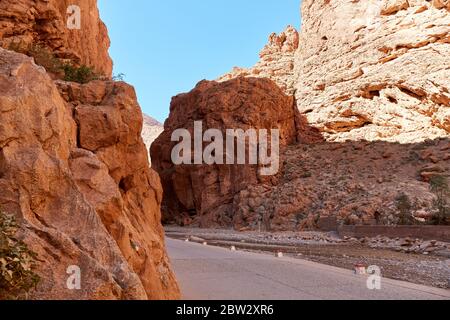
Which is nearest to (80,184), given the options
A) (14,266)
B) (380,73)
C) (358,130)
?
(14,266)

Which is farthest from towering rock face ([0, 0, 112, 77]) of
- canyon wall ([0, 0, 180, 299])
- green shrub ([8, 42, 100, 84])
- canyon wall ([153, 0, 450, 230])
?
canyon wall ([153, 0, 450, 230])

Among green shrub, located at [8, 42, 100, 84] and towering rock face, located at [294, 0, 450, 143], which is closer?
green shrub, located at [8, 42, 100, 84]

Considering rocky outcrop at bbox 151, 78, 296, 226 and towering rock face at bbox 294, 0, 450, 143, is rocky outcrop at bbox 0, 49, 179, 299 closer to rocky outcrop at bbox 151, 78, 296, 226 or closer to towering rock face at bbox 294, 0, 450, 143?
rocky outcrop at bbox 151, 78, 296, 226

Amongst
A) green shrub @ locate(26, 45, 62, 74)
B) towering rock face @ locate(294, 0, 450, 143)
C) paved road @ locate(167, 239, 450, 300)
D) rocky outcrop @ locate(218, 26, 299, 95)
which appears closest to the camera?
paved road @ locate(167, 239, 450, 300)

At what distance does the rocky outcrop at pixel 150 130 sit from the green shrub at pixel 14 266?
111m

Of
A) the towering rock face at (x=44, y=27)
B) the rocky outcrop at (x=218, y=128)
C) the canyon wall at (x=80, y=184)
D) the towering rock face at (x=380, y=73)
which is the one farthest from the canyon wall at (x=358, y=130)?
the canyon wall at (x=80, y=184)

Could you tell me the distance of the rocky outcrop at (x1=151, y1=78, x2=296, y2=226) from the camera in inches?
1612

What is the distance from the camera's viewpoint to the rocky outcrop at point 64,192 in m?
3.65

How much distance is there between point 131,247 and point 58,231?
1.39m

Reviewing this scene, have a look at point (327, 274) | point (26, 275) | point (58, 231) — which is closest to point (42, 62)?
point (58, 231)

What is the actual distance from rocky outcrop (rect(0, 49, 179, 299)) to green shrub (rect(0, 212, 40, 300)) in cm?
15

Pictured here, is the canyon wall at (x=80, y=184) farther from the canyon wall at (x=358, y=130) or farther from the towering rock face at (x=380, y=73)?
the towering rock face at (x=380, y=73)

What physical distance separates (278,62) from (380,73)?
26.1 m
